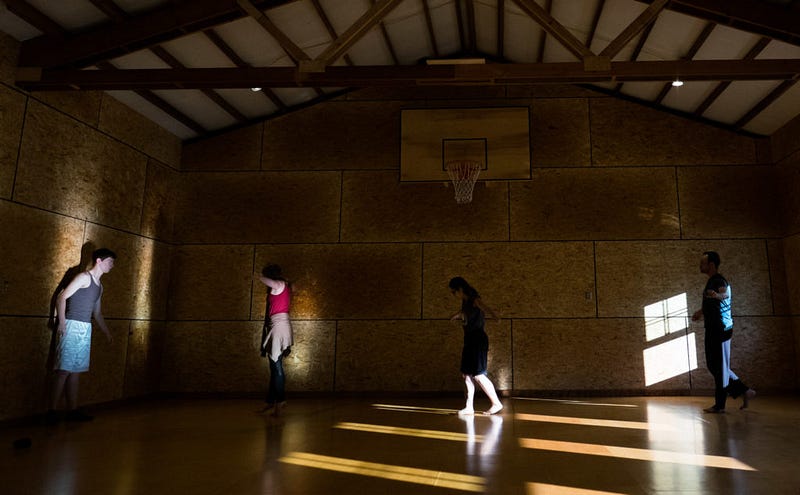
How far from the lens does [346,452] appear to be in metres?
3.36

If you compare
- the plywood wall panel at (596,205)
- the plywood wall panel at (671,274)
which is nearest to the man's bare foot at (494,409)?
the plywood wall panel at (671,274)

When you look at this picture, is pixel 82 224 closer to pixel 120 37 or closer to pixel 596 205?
pixel 120 37

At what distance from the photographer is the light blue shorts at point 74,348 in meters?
4.72

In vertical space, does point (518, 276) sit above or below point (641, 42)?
below

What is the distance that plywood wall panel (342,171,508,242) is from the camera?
290 inches

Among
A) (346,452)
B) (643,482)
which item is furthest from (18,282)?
(643,482)

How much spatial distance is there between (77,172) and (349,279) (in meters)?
3.64

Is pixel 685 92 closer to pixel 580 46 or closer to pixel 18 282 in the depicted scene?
pixel 580 46

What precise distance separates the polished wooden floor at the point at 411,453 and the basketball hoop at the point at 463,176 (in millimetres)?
3046

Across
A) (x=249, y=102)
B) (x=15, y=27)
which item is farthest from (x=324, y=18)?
(x=15, y=27)

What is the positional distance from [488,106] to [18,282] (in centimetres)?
636

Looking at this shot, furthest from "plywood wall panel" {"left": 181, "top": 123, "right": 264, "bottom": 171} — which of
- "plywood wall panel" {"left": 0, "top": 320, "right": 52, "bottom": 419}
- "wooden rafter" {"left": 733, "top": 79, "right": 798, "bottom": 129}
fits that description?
"wooden rafter" {"left": 733, "top": 79, "right": 798, "bottom": 129}

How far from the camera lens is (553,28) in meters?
4.90

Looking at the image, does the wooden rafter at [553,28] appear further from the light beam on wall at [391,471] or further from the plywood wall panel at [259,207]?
the light beam on wall at [391,471]
